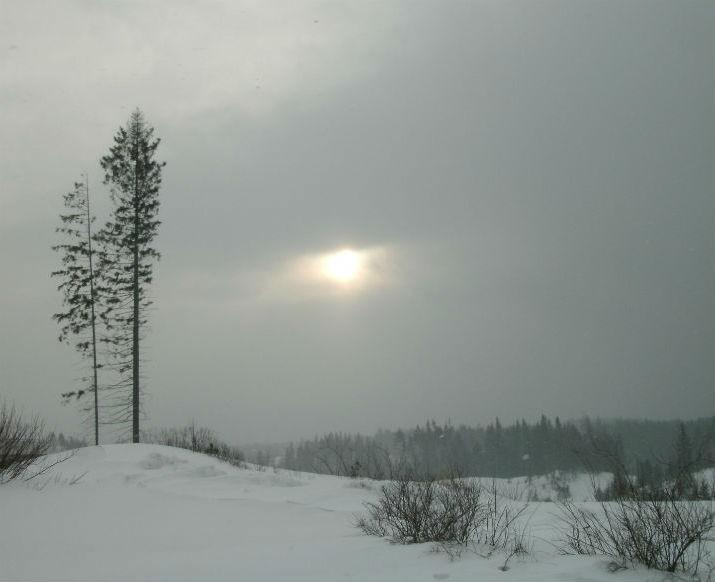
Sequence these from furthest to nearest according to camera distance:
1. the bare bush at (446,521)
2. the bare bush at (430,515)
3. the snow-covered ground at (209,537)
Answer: the bare bush at (430,515), the bare bush at (446,521), the snow-covered ground at (209,537)

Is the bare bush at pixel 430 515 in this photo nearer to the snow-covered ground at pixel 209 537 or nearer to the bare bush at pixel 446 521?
the bare bush at pixel 446 521

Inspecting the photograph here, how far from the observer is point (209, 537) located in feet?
23.3

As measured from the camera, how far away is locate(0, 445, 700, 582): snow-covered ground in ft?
15.8

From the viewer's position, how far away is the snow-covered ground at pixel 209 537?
481cm

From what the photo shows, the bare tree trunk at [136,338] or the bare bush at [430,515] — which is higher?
the bare tree trunk at [136,338]

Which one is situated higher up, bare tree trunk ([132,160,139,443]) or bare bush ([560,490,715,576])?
bare tree trunk ([132,160,139,443])

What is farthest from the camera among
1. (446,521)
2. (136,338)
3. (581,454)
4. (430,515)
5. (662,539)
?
(136,338)

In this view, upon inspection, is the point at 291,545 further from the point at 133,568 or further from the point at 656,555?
Result: the point at 656,555

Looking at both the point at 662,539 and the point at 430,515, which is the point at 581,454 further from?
the point at 430,515

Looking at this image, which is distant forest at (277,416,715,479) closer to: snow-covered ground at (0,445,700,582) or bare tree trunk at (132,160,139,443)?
snow-covered ground at (0,445,700,582)

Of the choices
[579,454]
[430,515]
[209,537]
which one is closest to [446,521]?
[430,515]

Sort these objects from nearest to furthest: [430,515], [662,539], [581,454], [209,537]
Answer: [662,539]
[581,454]
[430,515]
[209,537]

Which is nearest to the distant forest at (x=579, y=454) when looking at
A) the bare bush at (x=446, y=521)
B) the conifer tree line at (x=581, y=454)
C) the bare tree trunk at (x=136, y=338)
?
the conifer tree line at (x=581, y=454)

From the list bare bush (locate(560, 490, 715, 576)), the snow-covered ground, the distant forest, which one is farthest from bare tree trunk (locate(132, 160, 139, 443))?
bare bush (locate(560, 490, 715, 576))
